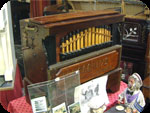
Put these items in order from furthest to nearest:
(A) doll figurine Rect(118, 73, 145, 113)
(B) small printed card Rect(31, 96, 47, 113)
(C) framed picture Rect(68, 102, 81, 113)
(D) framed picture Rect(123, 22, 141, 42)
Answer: (D) framed picture Rect(123, 22, 141, 42) → (A) doll figurine Rect(118, 73, 145, 113) → (C) framed picture Rect(68, 102, 81, 113) → (B) small printed card Rect(31, 96, 47, 113)

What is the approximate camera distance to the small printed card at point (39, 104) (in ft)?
4.41

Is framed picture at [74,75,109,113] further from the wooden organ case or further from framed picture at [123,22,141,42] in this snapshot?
framed picture at [123,22,141,42]

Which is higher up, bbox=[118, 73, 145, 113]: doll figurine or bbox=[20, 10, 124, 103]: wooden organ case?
bbox=[20, 10, 124, 103]: wooden organ case

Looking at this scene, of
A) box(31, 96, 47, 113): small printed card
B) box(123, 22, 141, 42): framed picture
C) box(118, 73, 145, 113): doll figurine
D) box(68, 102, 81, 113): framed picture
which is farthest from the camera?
box(123, 22, 141, 42): framed picture

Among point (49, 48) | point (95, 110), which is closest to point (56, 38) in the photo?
point (49, 48)

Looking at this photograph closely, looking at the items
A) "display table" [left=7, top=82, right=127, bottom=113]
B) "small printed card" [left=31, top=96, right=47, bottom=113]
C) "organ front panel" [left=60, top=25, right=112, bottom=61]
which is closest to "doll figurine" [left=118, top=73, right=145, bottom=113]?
"display table" [left=7, top=82, right=127, bottom=113]

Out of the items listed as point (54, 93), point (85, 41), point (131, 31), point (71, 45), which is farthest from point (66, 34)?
point (131, 31)

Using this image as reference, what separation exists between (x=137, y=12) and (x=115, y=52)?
1326mm

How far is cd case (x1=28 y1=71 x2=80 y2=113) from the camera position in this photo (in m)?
1.34

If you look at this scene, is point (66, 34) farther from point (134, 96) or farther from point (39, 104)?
point (134, 96)

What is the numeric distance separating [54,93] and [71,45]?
0.40m

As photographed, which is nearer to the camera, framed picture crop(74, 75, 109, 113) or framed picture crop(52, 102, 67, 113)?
framed picture crop(52, 102, 67, 113)

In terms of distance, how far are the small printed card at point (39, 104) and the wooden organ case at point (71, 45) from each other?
0.17 m

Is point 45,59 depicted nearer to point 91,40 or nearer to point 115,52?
point 91,40
